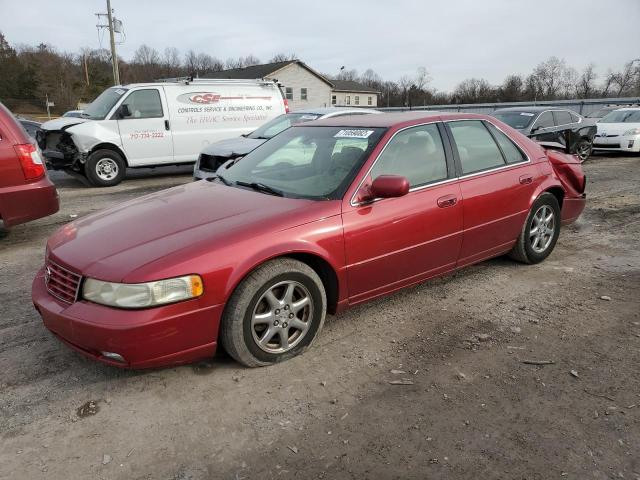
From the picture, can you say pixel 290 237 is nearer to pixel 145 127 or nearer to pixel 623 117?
pixel 145 127

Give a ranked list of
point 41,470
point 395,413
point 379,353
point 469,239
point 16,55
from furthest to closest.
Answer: point 16,55 < point 469,239 < point 379,353 < point 395,413 < point 41,470

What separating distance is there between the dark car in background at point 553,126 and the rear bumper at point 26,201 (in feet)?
32.0

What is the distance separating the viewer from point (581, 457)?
7.42 ft

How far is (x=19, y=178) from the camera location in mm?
5211

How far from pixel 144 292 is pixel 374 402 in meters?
1.40

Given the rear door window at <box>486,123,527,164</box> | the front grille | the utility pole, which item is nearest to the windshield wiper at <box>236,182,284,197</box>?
the front grille

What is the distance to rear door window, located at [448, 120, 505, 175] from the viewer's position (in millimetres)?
4004

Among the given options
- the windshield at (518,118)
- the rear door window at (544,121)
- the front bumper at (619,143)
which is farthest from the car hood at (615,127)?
the windshield at (518,118)

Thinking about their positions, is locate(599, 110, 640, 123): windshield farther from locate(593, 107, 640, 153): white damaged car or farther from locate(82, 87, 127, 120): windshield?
locate(82, 87, 127, 120): windshield

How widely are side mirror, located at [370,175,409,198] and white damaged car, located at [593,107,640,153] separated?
1348cm

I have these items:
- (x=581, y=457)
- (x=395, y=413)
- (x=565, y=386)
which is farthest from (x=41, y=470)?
(x=565, y=386)

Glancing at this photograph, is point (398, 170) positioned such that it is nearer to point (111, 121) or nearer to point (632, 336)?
point (632, 336)

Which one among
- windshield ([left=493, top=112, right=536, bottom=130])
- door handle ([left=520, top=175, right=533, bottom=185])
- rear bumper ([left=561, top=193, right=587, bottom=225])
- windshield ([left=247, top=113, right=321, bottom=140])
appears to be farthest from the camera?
windshield ([left=493, top=112, right=536, bottom=130])

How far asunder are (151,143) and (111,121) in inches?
34.7
